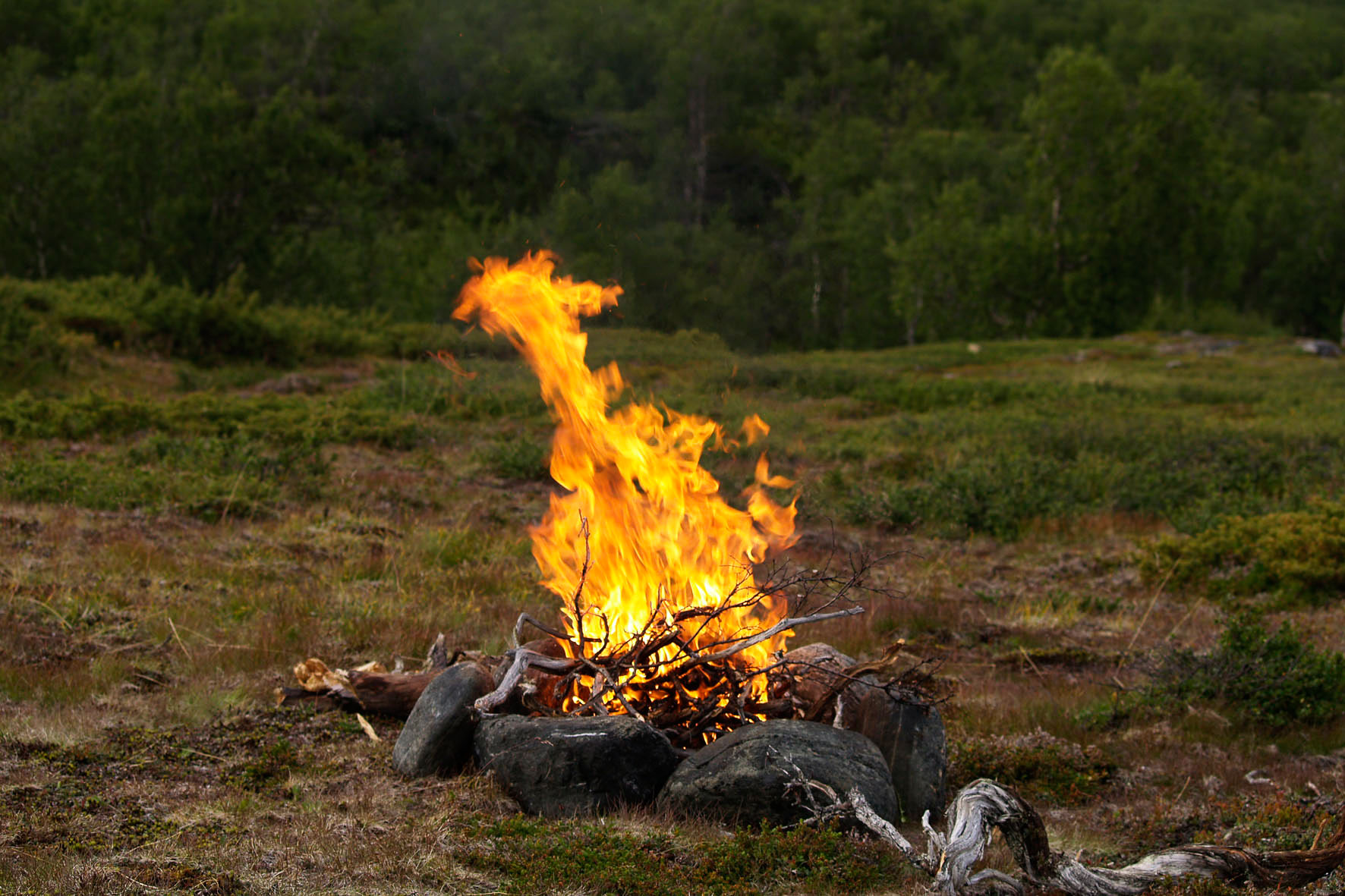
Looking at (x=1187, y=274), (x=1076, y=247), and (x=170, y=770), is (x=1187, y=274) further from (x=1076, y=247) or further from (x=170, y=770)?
(x=170, y=770)

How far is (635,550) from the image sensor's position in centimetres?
631

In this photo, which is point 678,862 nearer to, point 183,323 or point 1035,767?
point 1035,767

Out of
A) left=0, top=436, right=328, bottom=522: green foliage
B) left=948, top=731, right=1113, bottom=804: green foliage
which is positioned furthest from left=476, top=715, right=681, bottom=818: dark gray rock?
left=0, top=436, right=328, bottom=522: green foliage

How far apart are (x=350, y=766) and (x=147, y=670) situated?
1.79 m

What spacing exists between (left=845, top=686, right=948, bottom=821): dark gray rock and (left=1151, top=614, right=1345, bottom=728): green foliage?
7.27ft

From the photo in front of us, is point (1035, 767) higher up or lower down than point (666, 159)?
lower down

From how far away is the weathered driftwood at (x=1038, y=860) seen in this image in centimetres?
432

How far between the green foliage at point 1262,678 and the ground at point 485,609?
0.13 m

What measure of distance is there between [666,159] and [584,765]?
46822 millimetres

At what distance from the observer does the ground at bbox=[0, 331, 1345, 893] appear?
187 inches

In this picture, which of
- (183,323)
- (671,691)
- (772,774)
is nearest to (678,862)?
(772,774)

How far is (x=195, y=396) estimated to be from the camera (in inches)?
622

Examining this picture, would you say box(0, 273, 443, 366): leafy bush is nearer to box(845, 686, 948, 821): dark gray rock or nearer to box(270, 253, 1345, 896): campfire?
box(270, 253, 1345, 896): campfire

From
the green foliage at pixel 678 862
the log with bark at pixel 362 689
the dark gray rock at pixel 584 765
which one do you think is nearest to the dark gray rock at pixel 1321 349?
the log with bark at pixel 362 689
